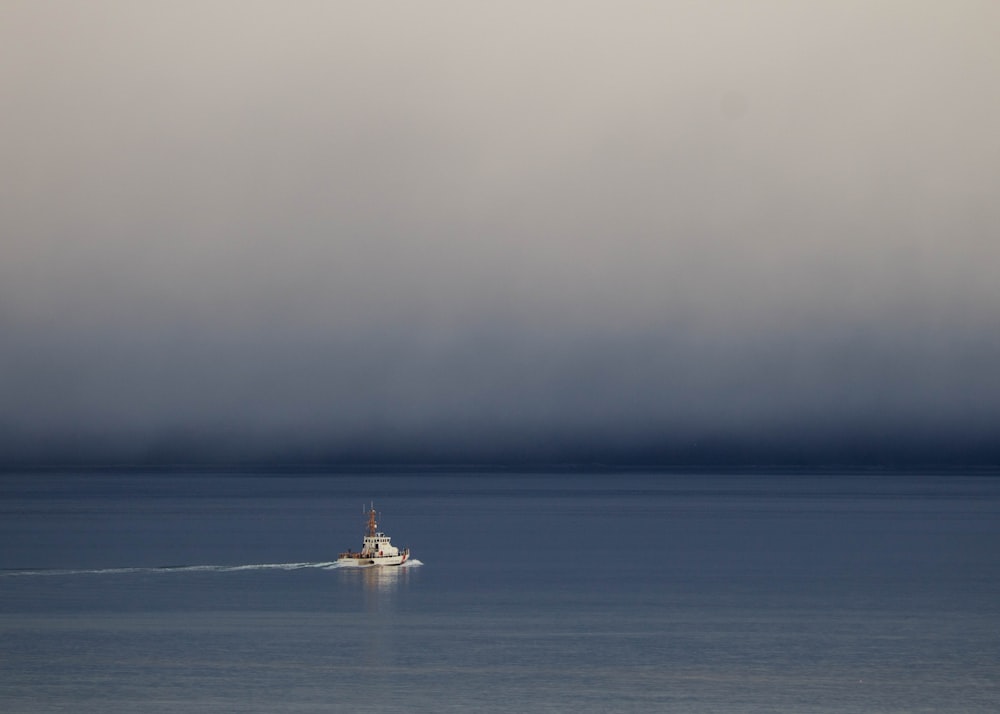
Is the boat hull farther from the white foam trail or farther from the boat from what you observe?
the white foam trail

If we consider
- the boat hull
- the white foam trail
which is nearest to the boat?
the boat hull

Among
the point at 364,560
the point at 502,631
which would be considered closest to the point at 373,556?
the point at 364,560

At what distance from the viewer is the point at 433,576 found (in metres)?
117

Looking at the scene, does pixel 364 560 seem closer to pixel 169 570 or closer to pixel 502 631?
pixel 169 570

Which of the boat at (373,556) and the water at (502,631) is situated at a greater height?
the boat at (373,556)

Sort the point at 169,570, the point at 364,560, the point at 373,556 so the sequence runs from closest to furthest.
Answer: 1. the point at 169,570
2. the point at 364,560
3. the point at 373,556

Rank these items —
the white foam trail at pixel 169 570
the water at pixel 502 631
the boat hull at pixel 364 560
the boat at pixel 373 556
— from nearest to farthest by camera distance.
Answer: the water at pixel 502 631 < the white foam trail at pixel 169 570 < the boat hull at pixel 364 560 < the boat at pixel 373 556

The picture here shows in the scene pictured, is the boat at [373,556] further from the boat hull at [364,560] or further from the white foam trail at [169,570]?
the white foam trail at [169,570]

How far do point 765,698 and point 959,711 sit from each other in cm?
818

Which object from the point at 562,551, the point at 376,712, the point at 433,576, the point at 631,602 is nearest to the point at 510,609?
the point at 631,602

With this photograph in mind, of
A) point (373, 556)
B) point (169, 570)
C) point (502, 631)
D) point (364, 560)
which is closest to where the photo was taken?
point (502, 631)

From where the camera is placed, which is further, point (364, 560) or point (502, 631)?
point (364, 560)

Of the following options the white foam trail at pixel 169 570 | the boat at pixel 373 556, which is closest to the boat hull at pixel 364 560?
the boat at pixel 373 556

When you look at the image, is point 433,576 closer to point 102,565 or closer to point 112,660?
point 102,565
